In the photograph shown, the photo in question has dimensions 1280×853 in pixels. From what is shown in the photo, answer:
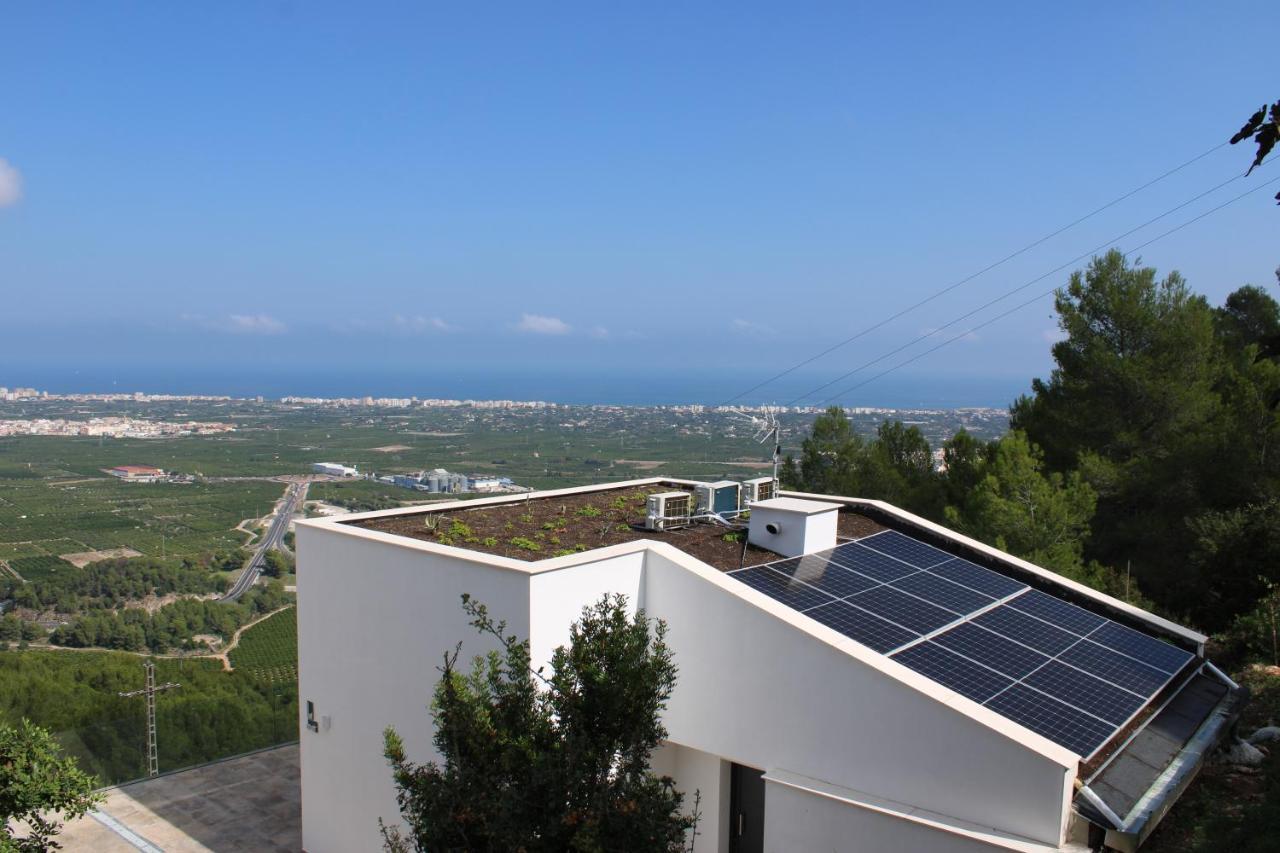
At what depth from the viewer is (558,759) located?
20.3 feet

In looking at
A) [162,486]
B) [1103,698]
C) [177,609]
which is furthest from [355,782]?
[162,486]

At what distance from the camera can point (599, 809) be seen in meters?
5.96

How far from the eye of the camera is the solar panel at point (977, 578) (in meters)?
12.0

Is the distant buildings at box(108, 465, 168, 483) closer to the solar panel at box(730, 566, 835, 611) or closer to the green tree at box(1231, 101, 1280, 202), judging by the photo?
the solar panel at box(730, 566, 835, 611)

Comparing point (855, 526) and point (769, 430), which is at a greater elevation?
point (769, 430)

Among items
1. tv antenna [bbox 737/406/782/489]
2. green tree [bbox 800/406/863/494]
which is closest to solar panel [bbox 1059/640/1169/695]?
tv antenna [bbox 737/406/782/489]

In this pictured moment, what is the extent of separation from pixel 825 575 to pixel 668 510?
2933 millimetres

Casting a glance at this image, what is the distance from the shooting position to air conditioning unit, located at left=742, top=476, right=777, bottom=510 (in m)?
14.6

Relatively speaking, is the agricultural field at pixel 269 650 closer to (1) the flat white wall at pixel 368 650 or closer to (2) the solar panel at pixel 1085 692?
(1) the flat white wall at pixel 368 650

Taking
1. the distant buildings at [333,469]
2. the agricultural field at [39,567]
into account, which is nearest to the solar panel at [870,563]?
the agricultural field at [39,567]

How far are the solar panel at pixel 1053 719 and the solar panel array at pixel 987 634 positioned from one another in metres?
0.02

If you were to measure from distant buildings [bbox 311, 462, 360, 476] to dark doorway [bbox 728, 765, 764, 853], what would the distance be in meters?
70.7

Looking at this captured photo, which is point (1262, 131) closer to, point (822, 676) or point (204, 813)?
point (822, 676)

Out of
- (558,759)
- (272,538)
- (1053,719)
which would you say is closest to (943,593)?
(1053,719)
